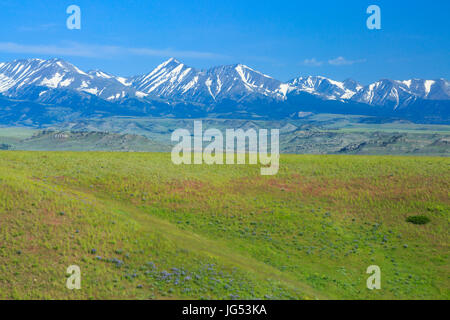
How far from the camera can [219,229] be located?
161ft

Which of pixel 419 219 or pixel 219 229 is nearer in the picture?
pixel 219 229

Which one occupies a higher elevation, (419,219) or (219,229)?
(419,219)

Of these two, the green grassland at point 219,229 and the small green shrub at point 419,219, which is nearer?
the green grassland at point 219,229

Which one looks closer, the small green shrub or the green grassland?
the green grassland

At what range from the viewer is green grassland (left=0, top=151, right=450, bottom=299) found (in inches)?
1294

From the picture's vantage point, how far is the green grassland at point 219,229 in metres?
32.9

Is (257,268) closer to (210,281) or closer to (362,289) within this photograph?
(210,281)

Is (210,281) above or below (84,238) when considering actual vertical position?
below
